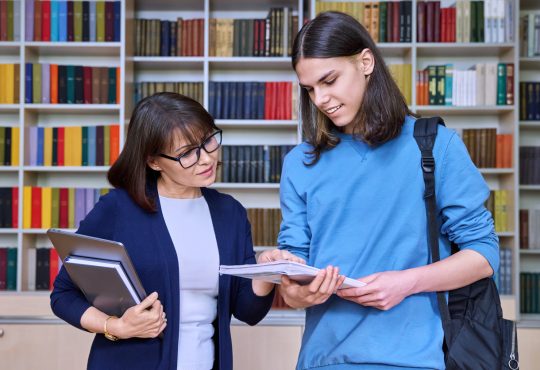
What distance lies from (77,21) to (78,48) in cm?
17

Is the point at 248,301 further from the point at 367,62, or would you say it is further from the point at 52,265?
the point at 52,265

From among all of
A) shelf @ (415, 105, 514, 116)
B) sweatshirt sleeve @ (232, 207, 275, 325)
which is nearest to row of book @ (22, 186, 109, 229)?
shelf @ (415, 105, 514, 116)

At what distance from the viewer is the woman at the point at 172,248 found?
63.7 inches

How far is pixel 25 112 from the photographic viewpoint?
3.93 metres

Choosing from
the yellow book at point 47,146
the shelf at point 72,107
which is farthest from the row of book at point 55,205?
the shelf at point 72,107

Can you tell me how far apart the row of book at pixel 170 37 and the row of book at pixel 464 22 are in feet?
4.30

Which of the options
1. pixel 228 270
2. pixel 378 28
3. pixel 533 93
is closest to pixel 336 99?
pixel 228 270

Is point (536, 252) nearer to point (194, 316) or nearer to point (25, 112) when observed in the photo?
point (194, 316)

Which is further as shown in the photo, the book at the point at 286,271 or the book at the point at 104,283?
the book at the point at 104,283

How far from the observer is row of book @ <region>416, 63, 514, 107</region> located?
3.87 m

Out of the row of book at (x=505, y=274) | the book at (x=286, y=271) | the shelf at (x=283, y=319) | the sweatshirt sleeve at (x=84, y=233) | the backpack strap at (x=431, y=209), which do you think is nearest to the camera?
the book at (x=286, y=271)

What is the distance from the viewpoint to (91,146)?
395cm

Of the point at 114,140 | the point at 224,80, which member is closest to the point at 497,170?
the point at 224,80

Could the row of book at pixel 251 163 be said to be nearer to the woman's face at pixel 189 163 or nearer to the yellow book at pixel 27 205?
the yellow book at pixel 27 205
